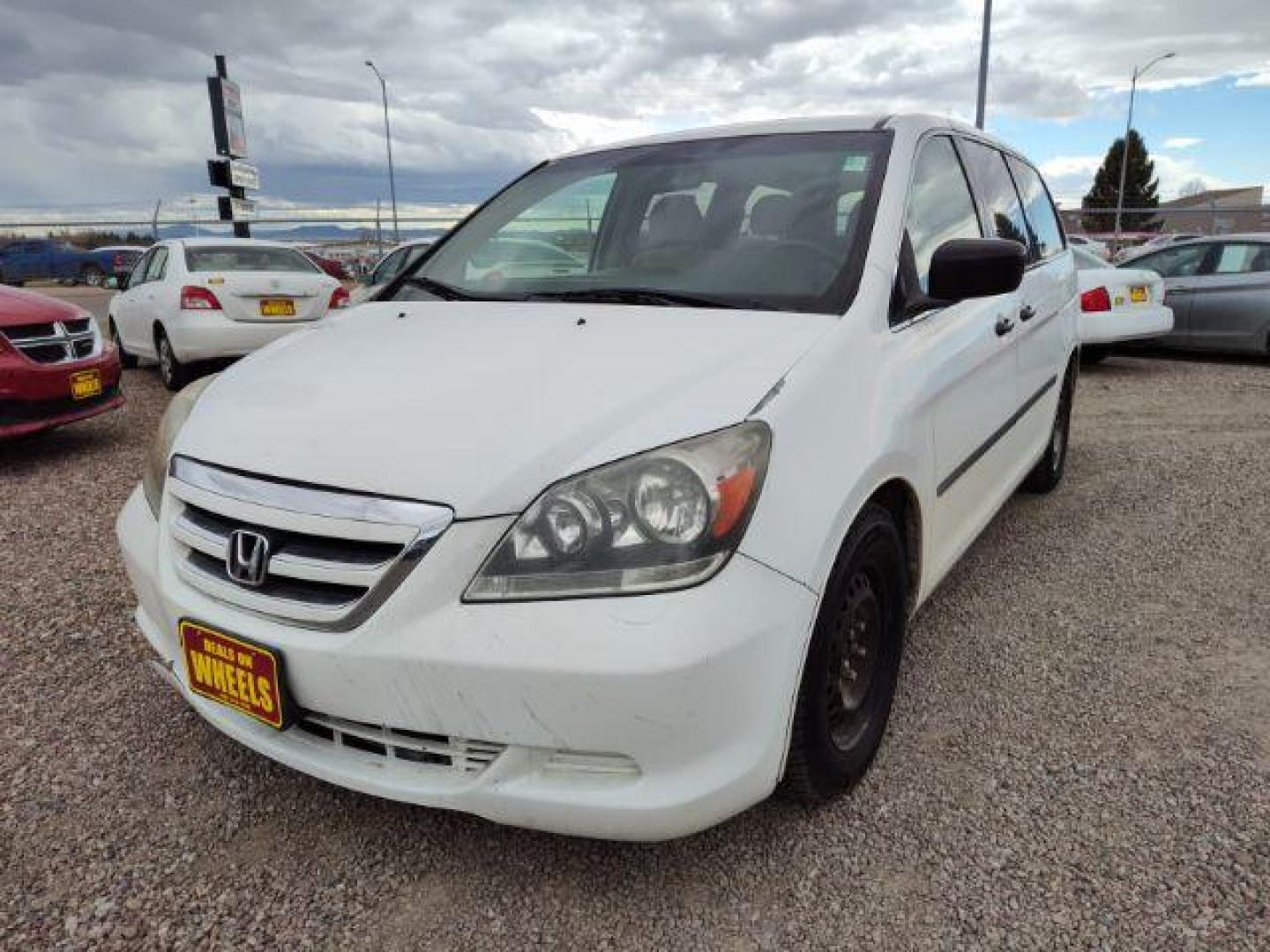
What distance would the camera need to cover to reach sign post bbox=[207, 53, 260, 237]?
1889cm

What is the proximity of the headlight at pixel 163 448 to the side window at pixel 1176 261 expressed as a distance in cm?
982

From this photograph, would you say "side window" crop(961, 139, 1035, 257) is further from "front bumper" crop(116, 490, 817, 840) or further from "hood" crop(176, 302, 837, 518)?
"front bumper" crop(116, 490, 817, 840)

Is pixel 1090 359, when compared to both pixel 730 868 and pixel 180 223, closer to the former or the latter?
pixel 730 868

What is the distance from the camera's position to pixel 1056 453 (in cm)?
470

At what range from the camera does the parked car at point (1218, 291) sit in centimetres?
915

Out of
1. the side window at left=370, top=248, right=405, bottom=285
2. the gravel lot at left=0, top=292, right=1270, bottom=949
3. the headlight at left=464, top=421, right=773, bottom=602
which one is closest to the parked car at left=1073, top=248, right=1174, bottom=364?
the gravel lot at left=0, top=292, right=1270, bottom=949

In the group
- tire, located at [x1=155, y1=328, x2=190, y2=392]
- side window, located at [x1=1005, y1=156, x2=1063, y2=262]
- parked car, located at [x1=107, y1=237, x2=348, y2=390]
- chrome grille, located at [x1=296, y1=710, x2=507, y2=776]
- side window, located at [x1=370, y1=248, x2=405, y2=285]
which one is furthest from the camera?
side window, located at [x1=370, y1=248, x2=405, y2=285]

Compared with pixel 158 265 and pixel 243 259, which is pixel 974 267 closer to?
pixel 243 259

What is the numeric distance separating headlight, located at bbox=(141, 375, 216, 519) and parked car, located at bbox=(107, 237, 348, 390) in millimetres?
5222

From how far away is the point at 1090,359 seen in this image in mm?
9586

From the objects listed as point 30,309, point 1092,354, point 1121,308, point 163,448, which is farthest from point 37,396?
point 1092,354

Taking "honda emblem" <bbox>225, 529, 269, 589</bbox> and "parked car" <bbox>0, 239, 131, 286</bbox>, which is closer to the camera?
"honda emblem" <bbox>225, 529, 269, 589</bbox>

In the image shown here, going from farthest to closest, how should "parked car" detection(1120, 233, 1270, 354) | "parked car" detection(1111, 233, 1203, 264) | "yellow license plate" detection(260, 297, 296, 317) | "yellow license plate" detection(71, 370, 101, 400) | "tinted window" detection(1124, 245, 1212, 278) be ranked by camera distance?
1. "parked car" detection(1111, 233, 1203, 264)
2. "tinted window" detection(1124, 245, 1212, 278)
3. "parked car" detection(1120, 233, 1270, 354)
4. "yellow license plate" detection(260, 297, 296, 317)
5. "yellow license plate" detection(71, 370, 101, 400)

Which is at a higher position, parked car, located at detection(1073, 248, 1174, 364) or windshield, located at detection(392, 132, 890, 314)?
windshield, located at detection(392, 132, 890, 314)
